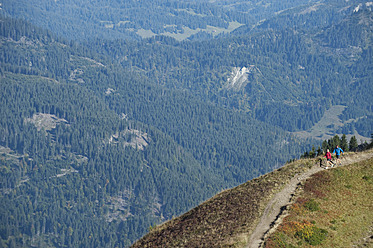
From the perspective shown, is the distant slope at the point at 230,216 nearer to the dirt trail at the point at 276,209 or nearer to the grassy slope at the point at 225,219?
the grassy slope at the point at 225,219

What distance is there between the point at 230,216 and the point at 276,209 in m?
6.69

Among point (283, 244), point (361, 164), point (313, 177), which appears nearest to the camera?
point (283, 244)

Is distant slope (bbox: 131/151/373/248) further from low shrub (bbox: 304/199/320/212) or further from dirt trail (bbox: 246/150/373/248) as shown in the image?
low shrub (bbox: 304/199/320/212)

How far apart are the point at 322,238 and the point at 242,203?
14992 millimetres

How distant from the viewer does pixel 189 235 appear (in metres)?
84.6

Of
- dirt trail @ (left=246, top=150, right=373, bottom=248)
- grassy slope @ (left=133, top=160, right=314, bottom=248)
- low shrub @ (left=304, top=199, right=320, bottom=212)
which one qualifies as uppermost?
low shrub @ (left=304, top=199, right=320, bottom=212)

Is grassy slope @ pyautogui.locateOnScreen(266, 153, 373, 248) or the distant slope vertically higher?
grassy slope @ pyautogui.locateOnScreen(266, 153, 373, 248)

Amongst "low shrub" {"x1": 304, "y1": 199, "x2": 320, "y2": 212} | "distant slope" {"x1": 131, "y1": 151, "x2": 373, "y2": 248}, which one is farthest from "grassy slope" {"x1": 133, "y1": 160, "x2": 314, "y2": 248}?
"low shrub" {"x1": 304, "y1": 199, "x2": 320, "y2": 212}

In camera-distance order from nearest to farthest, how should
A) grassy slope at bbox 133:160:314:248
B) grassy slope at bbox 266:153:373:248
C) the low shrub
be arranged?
grassy slope at bbox 266:153:373:248 → grassy slope at bbox 133:160:314:248 → the low shrub

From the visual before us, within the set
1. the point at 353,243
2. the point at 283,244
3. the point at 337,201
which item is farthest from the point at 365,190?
the point at 283,244

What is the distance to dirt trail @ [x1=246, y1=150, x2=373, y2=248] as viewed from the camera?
256 ft

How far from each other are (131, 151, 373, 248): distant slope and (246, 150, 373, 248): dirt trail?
0.65ft

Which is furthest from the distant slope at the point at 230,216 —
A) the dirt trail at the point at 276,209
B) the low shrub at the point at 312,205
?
the low shrub at the point at 312,205

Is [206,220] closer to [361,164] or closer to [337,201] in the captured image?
[337,201]
